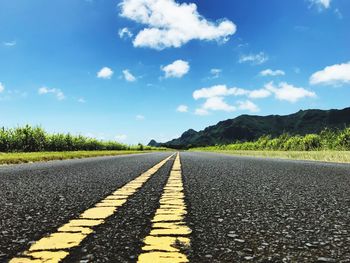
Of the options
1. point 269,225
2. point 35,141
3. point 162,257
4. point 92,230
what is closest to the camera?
point 162,257

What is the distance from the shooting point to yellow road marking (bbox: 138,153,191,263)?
225 centimetres

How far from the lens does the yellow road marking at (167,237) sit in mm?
2248

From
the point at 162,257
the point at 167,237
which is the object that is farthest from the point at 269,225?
the point at 162,257

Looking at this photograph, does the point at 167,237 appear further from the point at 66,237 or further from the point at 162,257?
the point at 66,237

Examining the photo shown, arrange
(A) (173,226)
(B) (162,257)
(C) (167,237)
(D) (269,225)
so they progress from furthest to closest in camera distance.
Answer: (D) (269,225) < (A) (173,226) < (C) (167,237) < (B) (162,257)

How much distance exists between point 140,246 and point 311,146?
4105 centimetres

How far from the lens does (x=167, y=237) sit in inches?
107

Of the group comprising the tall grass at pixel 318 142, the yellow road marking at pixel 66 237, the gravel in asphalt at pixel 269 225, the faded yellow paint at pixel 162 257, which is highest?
the tall grass at pixel 318 142

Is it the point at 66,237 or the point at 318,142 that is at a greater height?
the point at 318,142

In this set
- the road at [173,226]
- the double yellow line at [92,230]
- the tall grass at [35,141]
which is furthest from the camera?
the tall grass at [35,141]

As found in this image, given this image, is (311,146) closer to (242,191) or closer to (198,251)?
(242,191)

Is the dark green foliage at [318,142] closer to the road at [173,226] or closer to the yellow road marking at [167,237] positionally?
the road at [173,226]

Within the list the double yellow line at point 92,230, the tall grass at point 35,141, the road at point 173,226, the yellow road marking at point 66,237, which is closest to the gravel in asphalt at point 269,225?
the road at point 173,226

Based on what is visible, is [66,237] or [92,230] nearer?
[66,237]
